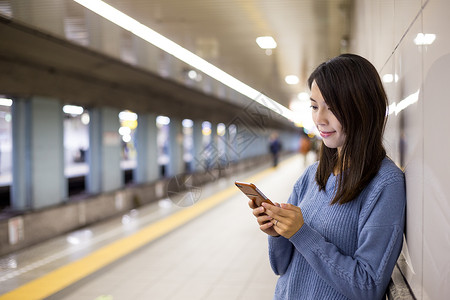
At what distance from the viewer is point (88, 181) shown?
11422mm

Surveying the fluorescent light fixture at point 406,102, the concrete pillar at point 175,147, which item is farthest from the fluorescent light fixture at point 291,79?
the fluorescent light fixture at point 406,102

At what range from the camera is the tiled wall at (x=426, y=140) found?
1081mm

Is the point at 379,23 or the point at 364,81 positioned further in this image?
the point at 379,23

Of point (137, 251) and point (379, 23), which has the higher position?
point (379, 23)

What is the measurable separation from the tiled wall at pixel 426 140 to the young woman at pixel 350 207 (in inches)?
3.6

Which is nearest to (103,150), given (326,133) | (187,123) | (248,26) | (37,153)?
(37,153)

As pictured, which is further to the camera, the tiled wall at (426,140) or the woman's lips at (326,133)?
the woman's lips at (326,133)

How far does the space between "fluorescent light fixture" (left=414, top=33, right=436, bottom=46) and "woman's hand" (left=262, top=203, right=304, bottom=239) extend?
2.09 ft

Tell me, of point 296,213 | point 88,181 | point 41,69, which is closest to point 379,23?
point 296,213

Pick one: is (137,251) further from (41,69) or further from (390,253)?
(390,253)

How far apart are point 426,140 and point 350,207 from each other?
0.31 m

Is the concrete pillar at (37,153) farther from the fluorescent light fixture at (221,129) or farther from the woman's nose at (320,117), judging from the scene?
the fluorescent light fixture at (221,129)

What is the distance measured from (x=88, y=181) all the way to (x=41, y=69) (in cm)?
371

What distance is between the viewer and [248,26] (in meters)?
6.86
